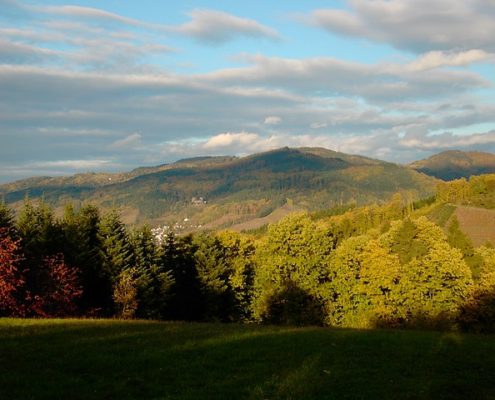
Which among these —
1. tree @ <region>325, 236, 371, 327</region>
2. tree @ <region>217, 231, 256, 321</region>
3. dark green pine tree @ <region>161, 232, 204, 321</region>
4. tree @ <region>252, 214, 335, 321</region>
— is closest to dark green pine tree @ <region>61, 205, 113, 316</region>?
dark green pine tree @ <region>161, 232, 204, 321</region>

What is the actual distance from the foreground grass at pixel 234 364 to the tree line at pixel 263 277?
2991 centimetres

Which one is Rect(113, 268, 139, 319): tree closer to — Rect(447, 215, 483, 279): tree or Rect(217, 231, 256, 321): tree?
Rect(217, 231, 256, 321): tree

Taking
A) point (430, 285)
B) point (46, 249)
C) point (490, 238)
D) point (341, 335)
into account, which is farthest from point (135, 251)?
point (490, 238)

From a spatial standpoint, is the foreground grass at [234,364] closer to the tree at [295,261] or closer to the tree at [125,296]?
the tree at [125,296]

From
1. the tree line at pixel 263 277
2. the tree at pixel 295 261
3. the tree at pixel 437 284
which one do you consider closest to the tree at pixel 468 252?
the tree line at pixel 263 277

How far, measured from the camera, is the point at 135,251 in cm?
6850

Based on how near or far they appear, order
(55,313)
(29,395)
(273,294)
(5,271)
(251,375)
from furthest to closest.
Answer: (273,294)
(55,313)
(5,271)
(251,375)
(29,395)

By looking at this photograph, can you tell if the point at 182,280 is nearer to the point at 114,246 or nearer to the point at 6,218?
the point at 114,246

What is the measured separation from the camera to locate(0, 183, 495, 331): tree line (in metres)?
60.8

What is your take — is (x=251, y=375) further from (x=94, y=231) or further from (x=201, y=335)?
(x=94, y=231)

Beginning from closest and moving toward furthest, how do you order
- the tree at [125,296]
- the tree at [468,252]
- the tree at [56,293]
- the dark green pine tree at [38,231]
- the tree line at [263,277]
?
the tree at [56,293]
the tree at [125,296]
the dark green pine tree at [38,231]
the tree line at [263,277]
the tree at [468,252]

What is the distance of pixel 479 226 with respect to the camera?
186 m

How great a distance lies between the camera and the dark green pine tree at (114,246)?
2473 inches

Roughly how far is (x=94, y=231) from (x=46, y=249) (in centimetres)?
852
